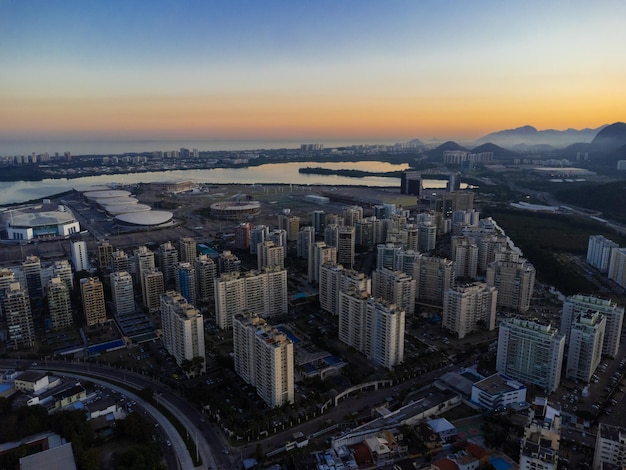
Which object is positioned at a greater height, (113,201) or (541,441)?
(113,201)

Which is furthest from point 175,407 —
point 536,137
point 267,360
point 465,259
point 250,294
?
point 536,137

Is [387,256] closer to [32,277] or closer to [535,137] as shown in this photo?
[32,277]

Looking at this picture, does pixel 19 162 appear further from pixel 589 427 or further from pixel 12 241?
pixel 589 427

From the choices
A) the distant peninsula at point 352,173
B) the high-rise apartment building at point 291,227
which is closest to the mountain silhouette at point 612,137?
the distant peninsula at point 352,173

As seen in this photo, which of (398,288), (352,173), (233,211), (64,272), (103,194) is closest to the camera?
(398,288)

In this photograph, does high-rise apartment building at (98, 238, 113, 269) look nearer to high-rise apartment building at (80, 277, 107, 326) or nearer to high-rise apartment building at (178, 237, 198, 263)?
high-rise apartment building at (178, 237, 198, 263)

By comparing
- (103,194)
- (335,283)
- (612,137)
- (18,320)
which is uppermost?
(612,137)
